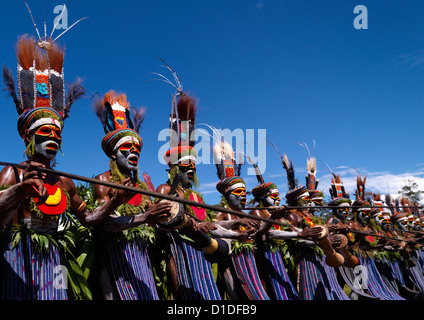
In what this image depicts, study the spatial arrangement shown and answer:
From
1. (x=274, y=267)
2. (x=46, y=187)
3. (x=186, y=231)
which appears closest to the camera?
(x=46, y=187)

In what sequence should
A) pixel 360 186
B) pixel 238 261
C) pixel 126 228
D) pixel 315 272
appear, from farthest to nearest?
1. pixel 360 186
2. pixel 315 272
3. pixel 238 261
4. pixel 126 228

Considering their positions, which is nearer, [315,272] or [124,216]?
[124,216]

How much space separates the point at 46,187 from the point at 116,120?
1283 millimetres

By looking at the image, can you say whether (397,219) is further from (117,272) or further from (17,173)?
(17,173)

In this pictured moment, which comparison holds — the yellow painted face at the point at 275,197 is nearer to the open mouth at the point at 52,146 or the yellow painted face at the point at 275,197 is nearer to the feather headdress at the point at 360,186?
the open mouth at the point at 52,146

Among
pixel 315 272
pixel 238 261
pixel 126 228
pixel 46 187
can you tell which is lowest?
pixel 315 272

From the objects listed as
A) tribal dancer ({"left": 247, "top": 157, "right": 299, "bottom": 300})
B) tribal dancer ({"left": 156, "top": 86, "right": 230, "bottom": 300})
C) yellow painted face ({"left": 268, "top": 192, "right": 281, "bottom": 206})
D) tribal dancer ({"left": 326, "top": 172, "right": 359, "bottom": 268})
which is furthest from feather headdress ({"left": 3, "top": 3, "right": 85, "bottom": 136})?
tribal dancer ({"left": 326, "top": 172, "right": 359, "bottom": 268})

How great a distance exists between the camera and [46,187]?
3.14 meters

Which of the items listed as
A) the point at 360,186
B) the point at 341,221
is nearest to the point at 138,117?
the point at 341,221

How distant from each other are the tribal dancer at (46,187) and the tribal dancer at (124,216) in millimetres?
285

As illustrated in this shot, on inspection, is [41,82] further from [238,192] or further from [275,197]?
[275,197]

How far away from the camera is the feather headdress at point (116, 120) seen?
402 centimetres

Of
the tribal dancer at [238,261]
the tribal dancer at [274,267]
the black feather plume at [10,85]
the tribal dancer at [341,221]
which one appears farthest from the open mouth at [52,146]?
the tribal dancer at [341,221]

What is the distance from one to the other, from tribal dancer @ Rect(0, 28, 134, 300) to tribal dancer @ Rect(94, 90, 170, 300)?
29cm
